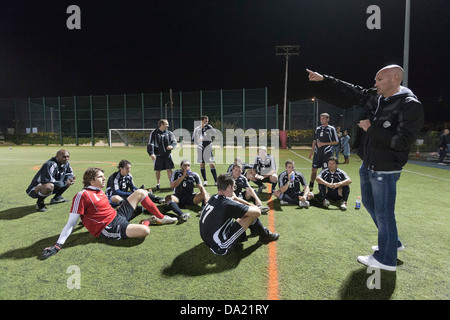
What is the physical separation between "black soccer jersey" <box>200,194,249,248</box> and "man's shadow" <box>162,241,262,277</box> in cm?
23

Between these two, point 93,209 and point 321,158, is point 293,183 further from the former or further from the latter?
point 93,209

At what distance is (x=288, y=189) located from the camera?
6.38 meters

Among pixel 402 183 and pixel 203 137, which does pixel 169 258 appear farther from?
pixel 402 183

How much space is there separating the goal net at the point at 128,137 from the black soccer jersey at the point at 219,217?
2926 centimetres

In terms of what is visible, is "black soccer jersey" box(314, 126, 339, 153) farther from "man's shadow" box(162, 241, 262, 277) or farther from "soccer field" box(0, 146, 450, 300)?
"man's shadow" box(162, 241, 262, 277)

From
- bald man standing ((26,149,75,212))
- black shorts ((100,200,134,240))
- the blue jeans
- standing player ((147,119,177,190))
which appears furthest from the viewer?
standing player ((147,119,177,190))

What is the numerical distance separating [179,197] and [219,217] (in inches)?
108

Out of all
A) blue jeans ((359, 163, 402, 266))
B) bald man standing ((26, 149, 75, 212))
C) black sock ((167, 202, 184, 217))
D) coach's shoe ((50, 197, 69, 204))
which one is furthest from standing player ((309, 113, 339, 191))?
coach's shoe ((50, 197, 69, 204))

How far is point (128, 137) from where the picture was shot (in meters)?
32.4

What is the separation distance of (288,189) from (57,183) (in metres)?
5.39

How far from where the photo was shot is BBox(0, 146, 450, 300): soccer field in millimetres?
2789

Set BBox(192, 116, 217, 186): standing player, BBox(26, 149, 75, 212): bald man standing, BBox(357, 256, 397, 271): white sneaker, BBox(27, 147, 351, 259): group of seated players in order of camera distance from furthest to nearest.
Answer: BBox(192, 116, 217, 186): standing player < BBox(26, 149, 75, 212): bald man standing < BBox(27, 147, 351, 259): group of seated players < BBox(357, 256, 397, 271): white sneaker

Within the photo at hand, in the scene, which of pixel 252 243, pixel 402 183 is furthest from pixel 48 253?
pixel 402 183

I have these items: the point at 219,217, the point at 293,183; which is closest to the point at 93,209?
the point at 219,217
